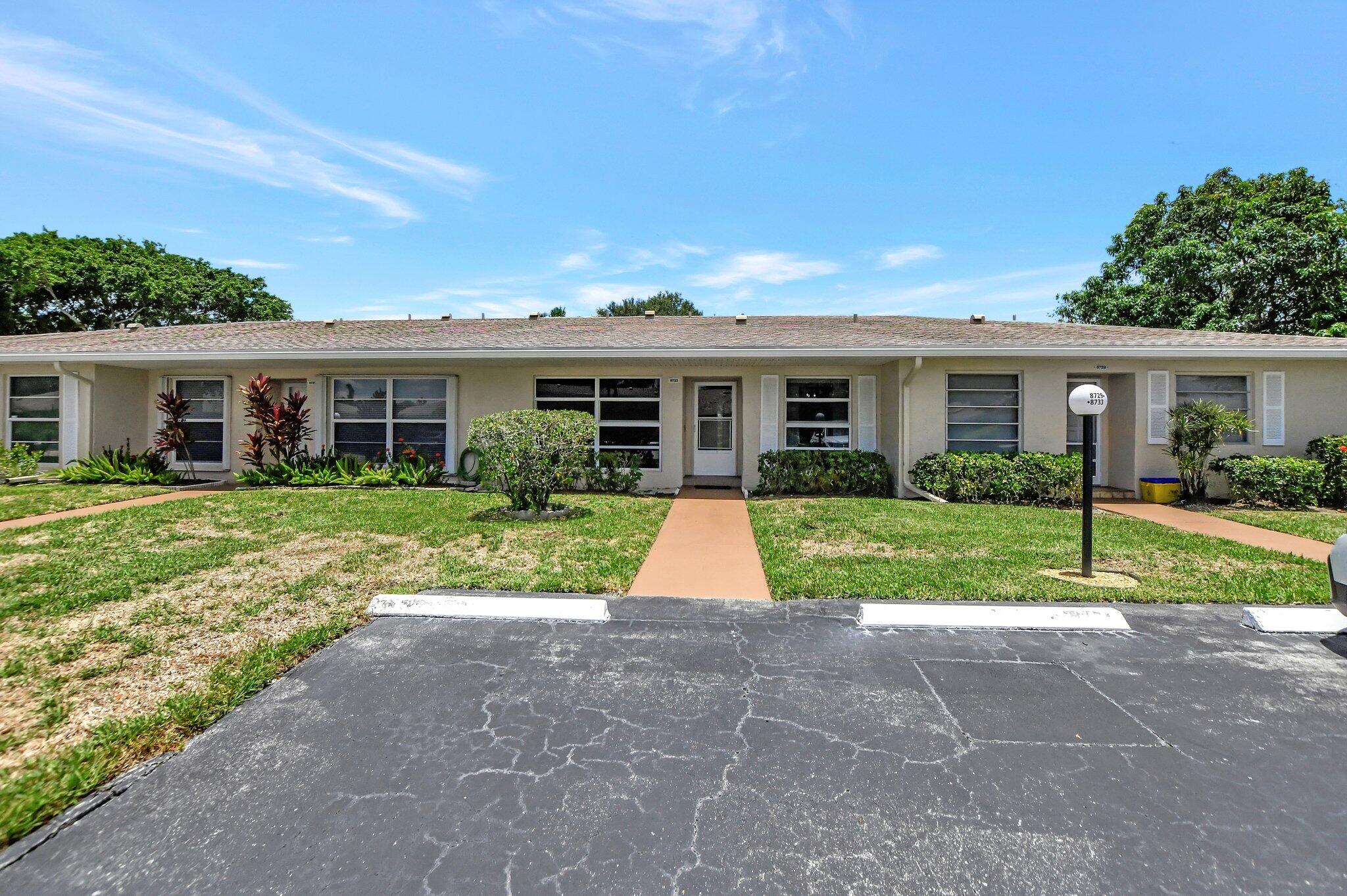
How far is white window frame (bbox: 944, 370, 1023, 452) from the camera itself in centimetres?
1124

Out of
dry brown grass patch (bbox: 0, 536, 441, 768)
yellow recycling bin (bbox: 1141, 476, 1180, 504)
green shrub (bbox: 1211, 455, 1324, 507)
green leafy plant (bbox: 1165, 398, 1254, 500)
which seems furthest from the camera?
yellow recycling bin (bbox: 1141, 476, 1180, 504)

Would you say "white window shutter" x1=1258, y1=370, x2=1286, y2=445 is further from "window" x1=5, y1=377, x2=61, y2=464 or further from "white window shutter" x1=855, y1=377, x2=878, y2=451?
"window" x1=5, y1=377, x2=61, y2=464

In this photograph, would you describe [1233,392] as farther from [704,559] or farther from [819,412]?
[704,559]

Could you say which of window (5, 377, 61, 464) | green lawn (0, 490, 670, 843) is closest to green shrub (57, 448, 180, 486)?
window (5, 377, 61, 464)

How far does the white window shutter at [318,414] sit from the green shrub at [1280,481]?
1709 cm

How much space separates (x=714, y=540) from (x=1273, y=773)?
17.6ft

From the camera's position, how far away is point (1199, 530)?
26.6 ft

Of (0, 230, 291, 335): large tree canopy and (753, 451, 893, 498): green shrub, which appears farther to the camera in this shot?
(0, 230, 291, 335): large tree canopy

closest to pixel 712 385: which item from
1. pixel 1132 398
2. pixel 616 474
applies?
pixel 616 474

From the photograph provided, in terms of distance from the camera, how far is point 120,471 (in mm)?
12102

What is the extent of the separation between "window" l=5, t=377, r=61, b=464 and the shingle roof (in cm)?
80

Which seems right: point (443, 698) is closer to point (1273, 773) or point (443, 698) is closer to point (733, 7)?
point (1273, 773)

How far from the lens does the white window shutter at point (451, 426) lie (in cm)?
1242

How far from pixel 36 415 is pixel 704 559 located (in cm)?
1562
